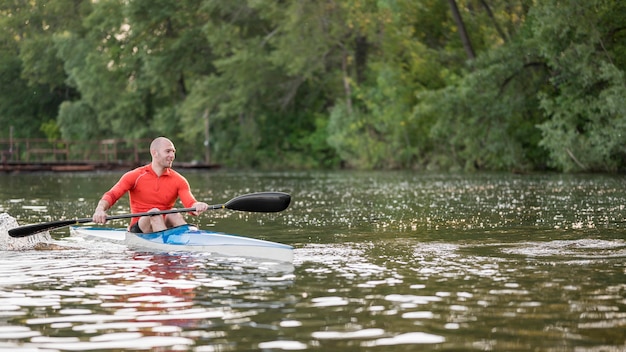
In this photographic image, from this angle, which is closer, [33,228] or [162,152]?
[162,152]

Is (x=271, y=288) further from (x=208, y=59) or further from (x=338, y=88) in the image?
(x=208, y=59)

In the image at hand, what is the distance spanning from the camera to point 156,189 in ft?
50.7

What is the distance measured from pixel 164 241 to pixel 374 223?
586cm

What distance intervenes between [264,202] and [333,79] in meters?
50.8

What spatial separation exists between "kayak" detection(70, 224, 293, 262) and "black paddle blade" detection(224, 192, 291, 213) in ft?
2.57

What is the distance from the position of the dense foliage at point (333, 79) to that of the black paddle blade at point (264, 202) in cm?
2450

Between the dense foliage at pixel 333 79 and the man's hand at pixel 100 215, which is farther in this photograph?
the dense foliage at pixel 333 79

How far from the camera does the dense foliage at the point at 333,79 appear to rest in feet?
132

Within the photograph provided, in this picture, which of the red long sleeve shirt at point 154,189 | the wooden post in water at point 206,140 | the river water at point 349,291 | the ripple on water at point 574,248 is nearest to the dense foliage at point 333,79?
the wooden post in water at point 206,140

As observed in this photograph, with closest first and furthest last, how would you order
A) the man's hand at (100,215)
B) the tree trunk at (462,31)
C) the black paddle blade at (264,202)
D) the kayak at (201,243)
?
the kayak at (201,243) < the man's hand at (100,215) < the black paddle blade at (264,202) < the tree trunk at (462,31)

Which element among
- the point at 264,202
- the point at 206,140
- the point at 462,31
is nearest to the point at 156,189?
the point at 264,202

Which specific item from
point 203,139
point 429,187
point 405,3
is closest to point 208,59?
point 203,139

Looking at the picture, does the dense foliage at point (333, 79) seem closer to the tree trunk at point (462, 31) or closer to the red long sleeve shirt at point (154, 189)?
the tree trunk at point (462, 31)

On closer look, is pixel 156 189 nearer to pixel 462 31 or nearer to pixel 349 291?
pixel 349 291
